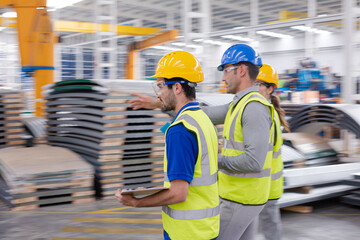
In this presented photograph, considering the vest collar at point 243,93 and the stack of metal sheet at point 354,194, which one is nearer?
the vest collar at point 243,93

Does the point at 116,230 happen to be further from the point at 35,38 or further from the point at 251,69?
the point at 35,38

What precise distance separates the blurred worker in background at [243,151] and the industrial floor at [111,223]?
205 cm

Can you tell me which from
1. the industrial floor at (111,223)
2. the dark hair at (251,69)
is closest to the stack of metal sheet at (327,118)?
the industrial floor at (111,223)

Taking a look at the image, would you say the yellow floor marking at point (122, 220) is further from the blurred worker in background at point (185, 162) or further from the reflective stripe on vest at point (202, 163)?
the reflective stripe on vest at point (202, 163)

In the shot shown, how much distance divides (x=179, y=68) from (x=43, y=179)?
12.6 feet

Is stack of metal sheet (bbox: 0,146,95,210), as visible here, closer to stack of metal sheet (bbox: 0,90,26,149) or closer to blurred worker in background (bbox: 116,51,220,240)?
stack of metal sheet (bbox: 0,90,26,149)

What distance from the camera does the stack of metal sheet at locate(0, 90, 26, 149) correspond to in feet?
21.9

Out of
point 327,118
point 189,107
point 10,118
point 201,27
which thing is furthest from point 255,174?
point 201,27

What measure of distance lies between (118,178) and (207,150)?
4026 mm

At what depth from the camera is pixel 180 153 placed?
1.69 meters

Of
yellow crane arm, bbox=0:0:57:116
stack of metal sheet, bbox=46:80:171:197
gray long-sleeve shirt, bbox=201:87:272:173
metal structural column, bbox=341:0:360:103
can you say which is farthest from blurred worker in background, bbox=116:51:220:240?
metal structural column, bbox=341:0:360:103

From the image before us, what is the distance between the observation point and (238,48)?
258cm

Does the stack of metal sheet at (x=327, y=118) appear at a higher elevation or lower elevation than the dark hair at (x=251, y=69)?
lower

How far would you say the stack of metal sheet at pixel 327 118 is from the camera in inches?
258
